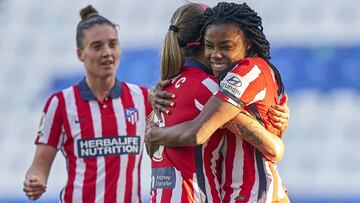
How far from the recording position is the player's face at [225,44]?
435cm

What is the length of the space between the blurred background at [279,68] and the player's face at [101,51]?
3.76 m

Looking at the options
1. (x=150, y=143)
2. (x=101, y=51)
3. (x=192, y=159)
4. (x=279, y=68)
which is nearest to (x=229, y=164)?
(x=192, y=159)

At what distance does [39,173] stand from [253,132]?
6.34 ft

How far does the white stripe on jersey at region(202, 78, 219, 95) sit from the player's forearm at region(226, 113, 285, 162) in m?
0.16

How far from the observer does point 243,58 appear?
4406 mm

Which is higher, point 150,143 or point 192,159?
point 150,143

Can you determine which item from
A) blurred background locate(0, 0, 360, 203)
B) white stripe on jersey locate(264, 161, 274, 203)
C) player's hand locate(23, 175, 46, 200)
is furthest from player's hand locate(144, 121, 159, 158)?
blurred background locate(0, 0, 360, 203)

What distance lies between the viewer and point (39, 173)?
19.2ft

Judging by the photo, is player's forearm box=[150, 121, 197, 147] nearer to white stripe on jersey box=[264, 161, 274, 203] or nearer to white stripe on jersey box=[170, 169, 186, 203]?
white stripe on jersey box=[170, 169, 186, 203]

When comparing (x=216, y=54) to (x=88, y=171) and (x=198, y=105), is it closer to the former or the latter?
(x=198, y=105)

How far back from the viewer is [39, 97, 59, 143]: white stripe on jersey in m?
5.97

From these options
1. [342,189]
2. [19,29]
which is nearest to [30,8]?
[19,29]

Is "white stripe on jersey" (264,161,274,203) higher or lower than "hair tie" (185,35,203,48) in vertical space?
lower

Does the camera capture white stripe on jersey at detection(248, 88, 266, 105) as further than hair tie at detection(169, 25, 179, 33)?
No
